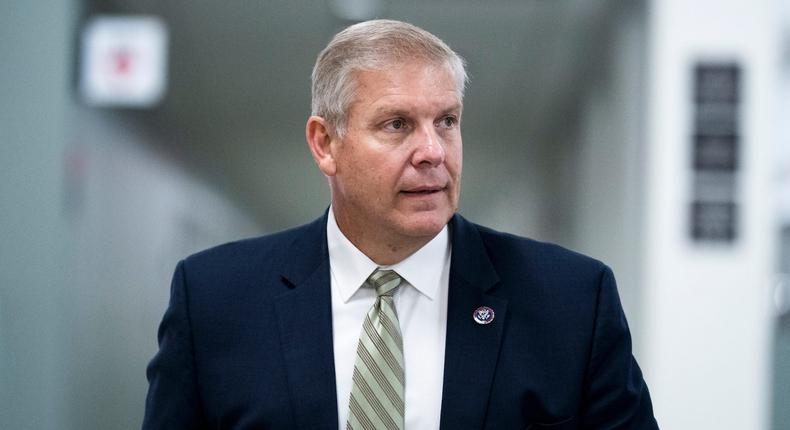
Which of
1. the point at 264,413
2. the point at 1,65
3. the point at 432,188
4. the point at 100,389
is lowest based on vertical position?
the point at 100,389

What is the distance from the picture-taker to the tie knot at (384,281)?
1702 mm

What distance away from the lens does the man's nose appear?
1610 mm

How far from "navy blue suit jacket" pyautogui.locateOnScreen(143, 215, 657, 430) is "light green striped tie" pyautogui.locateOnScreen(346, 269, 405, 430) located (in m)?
0.04

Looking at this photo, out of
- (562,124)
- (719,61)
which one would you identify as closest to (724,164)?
(719,61)

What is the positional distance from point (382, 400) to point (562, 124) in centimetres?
308

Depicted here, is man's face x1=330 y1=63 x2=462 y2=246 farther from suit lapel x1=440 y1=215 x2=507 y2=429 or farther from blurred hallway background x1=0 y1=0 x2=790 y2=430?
blurred hallway background x1=0 y1=0 x2=790 y2=430

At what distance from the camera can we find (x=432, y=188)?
1643 mm

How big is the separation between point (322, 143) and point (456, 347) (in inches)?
17.4

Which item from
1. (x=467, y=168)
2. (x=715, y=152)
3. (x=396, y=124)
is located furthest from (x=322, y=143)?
(x=715, y=152)

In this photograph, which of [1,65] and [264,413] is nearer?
[264,413]

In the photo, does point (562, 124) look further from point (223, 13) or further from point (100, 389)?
point (100, 389)

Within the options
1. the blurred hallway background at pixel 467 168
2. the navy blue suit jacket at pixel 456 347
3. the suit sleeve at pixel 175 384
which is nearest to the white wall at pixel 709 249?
the blurred hallway background at pixel 467 168

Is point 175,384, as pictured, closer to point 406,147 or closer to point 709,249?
point 406,147

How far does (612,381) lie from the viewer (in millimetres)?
1608
